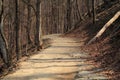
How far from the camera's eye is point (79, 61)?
1650 centimetres

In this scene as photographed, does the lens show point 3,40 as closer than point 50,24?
Yes

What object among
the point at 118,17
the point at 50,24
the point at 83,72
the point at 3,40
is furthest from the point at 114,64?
the point at 50,24

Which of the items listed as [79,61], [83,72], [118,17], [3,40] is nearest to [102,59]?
[79,61]

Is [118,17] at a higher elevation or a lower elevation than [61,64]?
higher

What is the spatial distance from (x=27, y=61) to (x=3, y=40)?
798cm

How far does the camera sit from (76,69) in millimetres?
14375

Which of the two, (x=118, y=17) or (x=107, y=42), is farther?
(x=118, y=17)

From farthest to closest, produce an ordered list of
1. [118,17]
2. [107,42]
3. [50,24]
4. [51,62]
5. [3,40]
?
1. [50,24]
2. [3,40]
3. [118,17]
4. [107,42]
5. [51,62]

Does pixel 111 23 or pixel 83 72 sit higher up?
pixel 111 23

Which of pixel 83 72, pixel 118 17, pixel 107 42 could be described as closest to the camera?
pixel 83 72

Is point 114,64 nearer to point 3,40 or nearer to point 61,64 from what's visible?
point 61,64

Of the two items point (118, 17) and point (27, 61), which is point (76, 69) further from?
point (118, 17)

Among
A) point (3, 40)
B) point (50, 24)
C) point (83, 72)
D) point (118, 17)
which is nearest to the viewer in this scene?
point (83, 72)

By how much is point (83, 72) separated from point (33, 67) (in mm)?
3065
